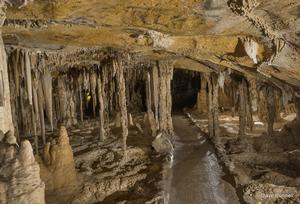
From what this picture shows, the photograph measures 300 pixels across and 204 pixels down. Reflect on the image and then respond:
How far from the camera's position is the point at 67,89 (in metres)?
21.9

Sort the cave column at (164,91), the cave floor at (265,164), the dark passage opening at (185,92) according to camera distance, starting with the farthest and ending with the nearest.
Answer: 1. the dark passage opening at (185,92)
2. the cave column at (164,91)
3. the cave floor at (265,164)

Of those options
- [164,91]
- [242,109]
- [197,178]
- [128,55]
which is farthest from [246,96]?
[197,178]

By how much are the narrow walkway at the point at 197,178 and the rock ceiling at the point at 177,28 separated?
3913 mm

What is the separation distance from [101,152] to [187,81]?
824 inches

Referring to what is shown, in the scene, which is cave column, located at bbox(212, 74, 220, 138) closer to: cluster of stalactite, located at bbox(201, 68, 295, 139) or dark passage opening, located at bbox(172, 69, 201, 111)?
cluster of stalactite, located at bbox(201, 68, 295, 139)

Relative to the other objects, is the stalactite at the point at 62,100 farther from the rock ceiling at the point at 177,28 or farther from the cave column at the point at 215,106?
the cave column at the point at 215,106

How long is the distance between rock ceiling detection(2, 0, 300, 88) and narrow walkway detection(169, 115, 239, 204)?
391 centimetres

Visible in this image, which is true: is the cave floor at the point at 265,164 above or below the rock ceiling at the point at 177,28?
below

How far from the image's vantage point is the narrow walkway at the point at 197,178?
938cm

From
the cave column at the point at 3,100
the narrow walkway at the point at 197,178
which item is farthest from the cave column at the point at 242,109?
the cave column at the point at 3,100

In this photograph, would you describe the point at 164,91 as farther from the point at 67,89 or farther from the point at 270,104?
the point at 67,89

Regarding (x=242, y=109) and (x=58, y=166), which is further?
(x=242, y=109)

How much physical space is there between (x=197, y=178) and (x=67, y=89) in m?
13.3

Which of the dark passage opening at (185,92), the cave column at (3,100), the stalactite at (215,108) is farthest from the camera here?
the dark passage opening at (185,92)
